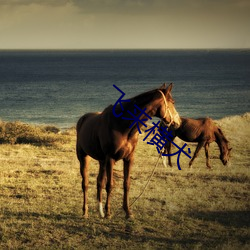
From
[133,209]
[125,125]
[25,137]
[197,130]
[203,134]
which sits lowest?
[25,137]

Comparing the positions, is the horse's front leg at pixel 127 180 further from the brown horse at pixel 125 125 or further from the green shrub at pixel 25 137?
the green shrub at pixel 25 137

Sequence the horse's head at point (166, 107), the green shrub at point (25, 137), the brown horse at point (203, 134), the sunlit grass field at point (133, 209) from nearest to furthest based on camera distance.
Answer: the horse's head at point (166, 107) < the sunlit grass field at point (133, 209) < the brown horse at point (203, 134) < the green shrub at point (25, 137)

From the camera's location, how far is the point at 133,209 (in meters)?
9.85

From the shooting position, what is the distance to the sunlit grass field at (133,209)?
7866 millimetres

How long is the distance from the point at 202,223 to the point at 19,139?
676 inches

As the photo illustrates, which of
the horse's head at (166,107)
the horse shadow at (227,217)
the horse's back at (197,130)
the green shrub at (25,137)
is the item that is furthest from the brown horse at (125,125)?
the green shrub at (25,137)

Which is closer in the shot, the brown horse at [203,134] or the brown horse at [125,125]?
the brown horse at [125,125]

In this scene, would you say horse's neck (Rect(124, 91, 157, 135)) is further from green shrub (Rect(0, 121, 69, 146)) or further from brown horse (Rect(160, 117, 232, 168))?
green shrub (Rect(0, 121, 69, 146))

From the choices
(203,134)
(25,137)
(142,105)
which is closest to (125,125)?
(142,105)

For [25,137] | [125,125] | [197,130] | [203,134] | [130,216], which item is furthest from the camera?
[25,137]

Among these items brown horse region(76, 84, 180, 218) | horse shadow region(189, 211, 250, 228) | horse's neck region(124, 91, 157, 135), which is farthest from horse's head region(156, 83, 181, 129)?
horse shadow region(189, 211, 250, 228)

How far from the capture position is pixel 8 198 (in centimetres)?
1095

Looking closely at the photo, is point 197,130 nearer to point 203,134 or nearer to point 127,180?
point 203,134

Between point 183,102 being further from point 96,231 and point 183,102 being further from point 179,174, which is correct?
point 96,231
